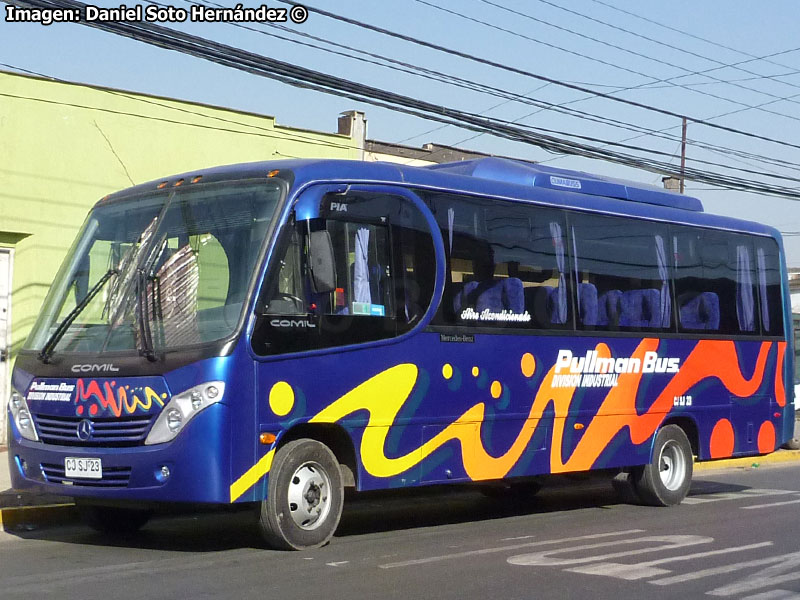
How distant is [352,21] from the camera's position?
51.2 feet

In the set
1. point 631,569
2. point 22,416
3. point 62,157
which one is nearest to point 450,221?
point 631,569

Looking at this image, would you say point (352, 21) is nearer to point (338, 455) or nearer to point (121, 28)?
point (121, 28)

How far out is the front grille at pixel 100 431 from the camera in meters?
8.85

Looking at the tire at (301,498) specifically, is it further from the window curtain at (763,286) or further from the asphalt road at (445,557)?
the window curtain at (763,286)

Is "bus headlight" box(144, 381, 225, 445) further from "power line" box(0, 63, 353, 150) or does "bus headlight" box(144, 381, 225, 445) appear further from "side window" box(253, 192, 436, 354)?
"power line" box(0, 63, 353, 150)

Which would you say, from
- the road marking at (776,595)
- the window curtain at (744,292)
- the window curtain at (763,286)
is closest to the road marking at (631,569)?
the road marking at (776,595)

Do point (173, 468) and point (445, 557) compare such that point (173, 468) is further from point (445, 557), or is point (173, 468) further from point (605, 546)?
point (605, 546)

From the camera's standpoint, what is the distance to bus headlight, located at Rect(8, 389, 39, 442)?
9.52 m

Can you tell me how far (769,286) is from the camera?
14938mm

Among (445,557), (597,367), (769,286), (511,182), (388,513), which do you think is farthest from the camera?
(769,286)

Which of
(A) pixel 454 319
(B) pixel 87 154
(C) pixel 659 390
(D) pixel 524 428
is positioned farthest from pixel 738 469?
(B) pixel 87 154

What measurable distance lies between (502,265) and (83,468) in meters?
4.30

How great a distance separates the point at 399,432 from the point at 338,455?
568 millimetres

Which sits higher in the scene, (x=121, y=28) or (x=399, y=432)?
(x=121, y=28)
